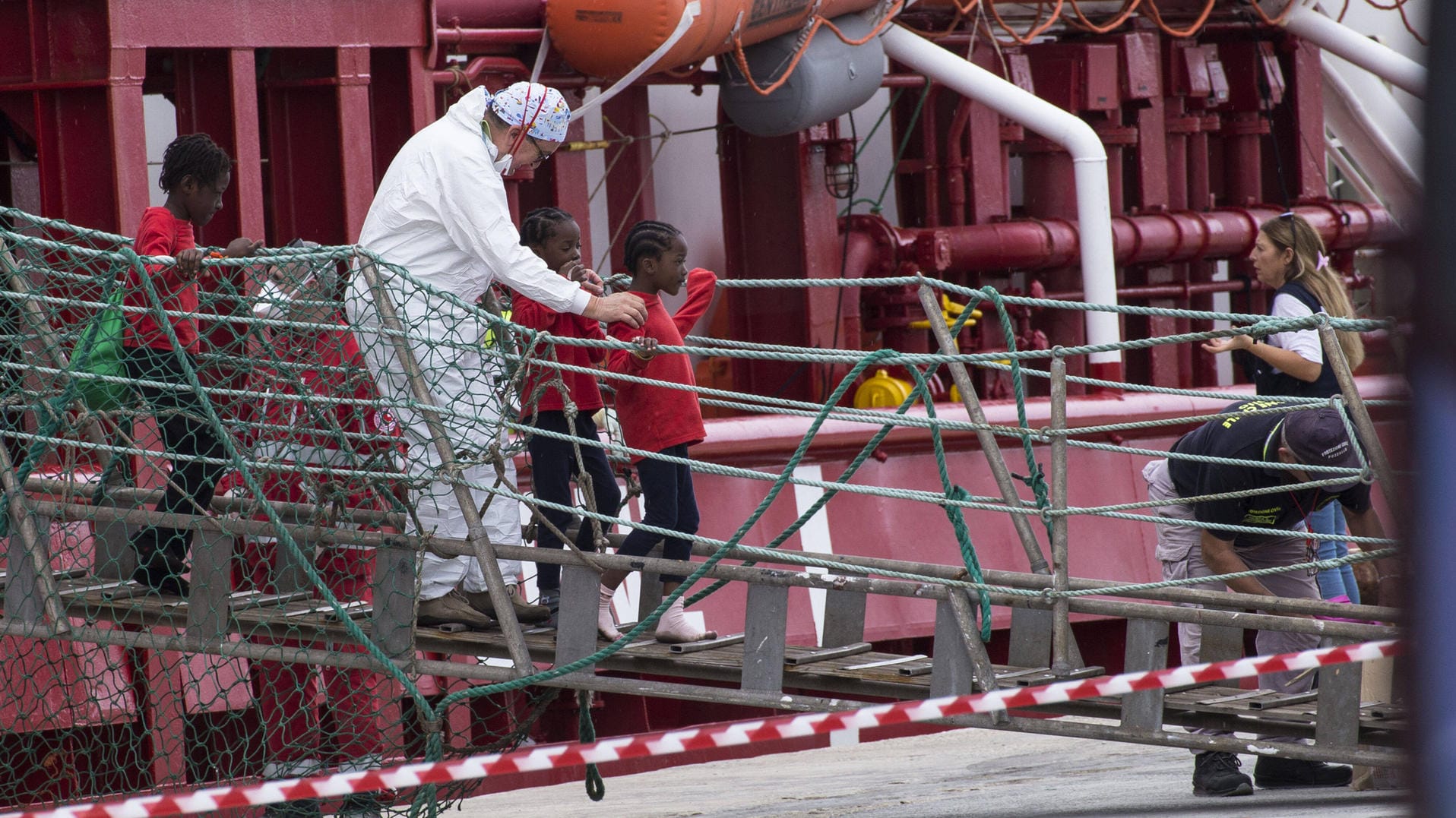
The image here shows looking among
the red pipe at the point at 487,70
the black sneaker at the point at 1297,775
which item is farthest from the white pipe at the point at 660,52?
the black sneaker at the point at 1297,775

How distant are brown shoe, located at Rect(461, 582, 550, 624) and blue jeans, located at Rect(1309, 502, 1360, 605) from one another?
2.81m

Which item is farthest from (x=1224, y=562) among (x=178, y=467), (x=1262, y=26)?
(x=1262, y=26)

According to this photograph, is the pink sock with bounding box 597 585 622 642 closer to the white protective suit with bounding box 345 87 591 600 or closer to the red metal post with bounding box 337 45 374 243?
the white protective suit with bounding box 345 87 591 600

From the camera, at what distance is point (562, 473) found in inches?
206

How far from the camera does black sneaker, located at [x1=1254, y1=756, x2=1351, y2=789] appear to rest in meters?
5.68

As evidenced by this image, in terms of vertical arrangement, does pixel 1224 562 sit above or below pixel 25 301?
below

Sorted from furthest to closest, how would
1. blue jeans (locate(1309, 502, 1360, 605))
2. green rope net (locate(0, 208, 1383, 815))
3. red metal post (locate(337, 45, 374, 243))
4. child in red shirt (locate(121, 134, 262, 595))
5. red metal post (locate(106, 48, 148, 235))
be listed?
red metal post (locate(337, 45, 374, 243)) < red metal post (locate(106, 48, 148, 235)) < blue jeans (locate(1309, 502, 1360, 605)) < child in red shirt (locate(121, 134, 262, 595)) < green rope net (locate(0, 208, 1383, 815))

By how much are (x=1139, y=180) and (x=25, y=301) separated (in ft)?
24.9

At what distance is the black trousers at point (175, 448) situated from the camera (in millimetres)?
5137

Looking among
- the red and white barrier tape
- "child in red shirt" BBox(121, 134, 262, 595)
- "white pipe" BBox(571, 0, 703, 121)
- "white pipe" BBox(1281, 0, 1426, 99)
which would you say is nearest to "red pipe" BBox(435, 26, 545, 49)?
"white pipe" BBox(571, 0, 703, 121)

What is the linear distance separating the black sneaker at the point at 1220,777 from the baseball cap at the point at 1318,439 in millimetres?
1090

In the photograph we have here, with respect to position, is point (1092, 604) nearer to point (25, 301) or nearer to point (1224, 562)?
point (1224, 562)

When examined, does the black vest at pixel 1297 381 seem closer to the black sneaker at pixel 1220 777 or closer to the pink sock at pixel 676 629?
the black sneaker at pixel 1220 777

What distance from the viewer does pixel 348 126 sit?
6.60 meters
